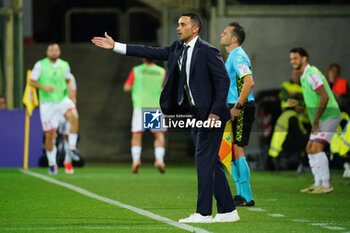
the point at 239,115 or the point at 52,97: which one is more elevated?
the point at 239,115

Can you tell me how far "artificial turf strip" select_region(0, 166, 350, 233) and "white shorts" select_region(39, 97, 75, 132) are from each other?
34.1 inches

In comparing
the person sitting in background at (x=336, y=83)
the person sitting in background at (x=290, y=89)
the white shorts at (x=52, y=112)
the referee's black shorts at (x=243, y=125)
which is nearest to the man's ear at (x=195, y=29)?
the referee's black shorts at (x=243, y=125)

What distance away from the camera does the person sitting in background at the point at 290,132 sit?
17.7 meters

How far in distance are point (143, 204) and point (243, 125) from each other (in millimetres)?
1435

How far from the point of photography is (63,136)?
1950 cm

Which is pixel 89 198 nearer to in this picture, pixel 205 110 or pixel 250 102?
pixel 250 102

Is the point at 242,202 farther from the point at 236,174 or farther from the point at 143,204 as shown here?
the point at 143,204

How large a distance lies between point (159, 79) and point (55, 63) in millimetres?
2093

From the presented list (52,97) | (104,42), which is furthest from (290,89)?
(104,42)

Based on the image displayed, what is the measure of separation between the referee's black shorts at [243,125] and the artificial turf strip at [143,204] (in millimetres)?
765

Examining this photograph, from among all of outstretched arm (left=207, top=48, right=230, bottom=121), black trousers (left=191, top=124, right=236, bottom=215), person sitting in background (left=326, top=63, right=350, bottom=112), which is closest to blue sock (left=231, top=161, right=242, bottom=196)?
black trousers (left=191, top=124, right=236, bottom=215)

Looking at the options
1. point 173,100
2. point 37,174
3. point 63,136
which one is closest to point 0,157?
point 63,136

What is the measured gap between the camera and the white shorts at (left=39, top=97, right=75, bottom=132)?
17016 mm

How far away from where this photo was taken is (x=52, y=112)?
55.9 ft
